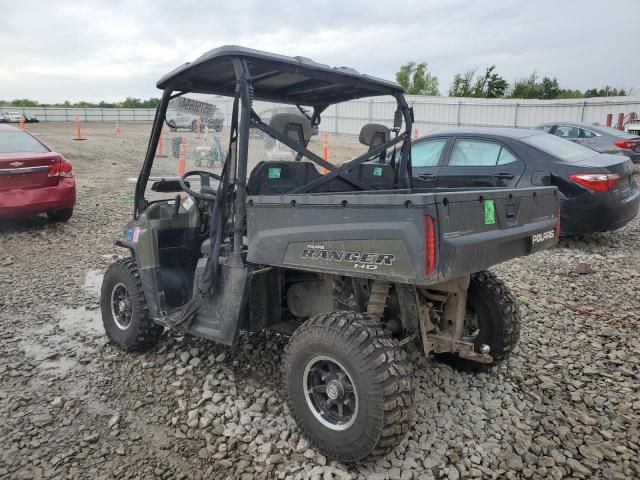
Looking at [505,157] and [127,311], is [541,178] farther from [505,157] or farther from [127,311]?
[127,311]

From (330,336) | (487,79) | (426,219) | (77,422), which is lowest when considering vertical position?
(77,422)

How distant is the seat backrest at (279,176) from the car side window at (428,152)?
380cm

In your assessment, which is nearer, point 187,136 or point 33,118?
point 187,136

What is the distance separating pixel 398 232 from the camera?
2.36 meters

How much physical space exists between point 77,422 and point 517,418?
8.61 feet

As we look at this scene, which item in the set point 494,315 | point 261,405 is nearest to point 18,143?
point 261,405

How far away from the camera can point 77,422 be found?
3.11 meters

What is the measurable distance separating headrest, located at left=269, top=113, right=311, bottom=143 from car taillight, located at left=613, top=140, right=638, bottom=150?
41.3 feet

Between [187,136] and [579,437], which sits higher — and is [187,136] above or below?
above

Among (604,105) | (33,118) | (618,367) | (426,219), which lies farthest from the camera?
(33,118)

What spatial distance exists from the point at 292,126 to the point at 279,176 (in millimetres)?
488

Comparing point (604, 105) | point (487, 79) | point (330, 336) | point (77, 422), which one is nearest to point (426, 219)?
point (330, 336)

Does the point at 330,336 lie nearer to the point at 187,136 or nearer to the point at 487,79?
the point at 187,136

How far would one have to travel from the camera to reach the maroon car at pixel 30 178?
702 cm
